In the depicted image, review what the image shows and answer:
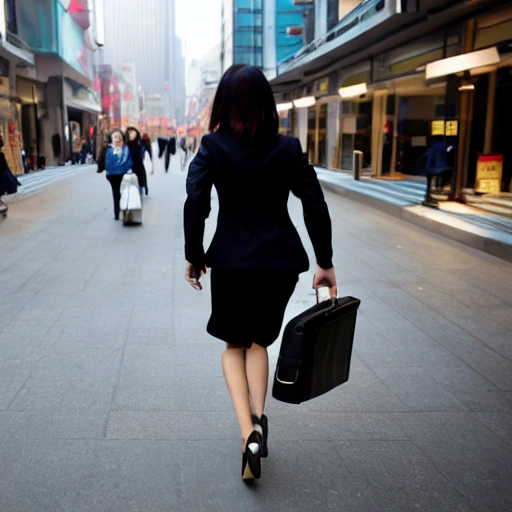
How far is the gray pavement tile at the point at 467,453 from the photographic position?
284cm

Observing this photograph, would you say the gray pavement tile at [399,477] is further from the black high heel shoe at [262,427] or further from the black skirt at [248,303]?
the black skirt at [248,303]

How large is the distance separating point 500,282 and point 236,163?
5.17m

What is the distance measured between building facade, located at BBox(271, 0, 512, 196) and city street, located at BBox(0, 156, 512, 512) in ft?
19.7

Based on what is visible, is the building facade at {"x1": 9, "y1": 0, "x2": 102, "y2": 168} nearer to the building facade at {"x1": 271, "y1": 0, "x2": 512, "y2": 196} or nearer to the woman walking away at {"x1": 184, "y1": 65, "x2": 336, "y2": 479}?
the building facade at {"x1": 271, "y1": 0, "x2": 512, "y2": 196}

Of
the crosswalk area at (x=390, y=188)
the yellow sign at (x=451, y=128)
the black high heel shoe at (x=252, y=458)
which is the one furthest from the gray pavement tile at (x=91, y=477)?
the crosswalk area at (x=390, y=188)

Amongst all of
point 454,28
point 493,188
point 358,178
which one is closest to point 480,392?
point 493,188

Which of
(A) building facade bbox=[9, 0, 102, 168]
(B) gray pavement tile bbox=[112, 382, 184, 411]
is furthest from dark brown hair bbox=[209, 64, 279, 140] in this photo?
(A) building facade bbox=[9, 0, 102, 168]

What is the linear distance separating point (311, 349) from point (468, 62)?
1006cm

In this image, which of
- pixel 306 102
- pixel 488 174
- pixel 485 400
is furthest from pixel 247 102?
pixel 306 102

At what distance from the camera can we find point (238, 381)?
3.06 meters

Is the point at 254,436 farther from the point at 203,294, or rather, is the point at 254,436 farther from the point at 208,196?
the point at 203,294

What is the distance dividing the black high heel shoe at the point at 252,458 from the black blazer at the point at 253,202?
728 millimetres

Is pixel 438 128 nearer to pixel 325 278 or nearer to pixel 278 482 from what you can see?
pixel 325 278

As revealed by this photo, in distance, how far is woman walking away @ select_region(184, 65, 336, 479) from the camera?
9.37ft
